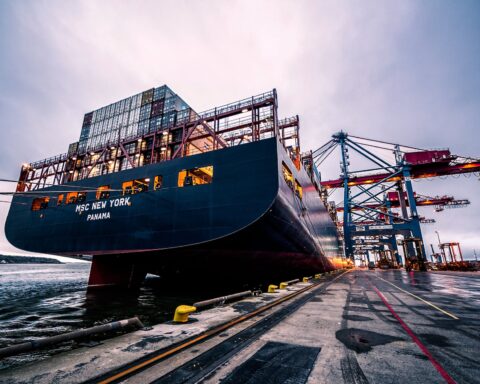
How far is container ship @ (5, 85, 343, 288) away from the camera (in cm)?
1303

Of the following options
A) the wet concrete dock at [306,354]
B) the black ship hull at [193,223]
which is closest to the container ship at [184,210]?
the black ship hull at [193,223]

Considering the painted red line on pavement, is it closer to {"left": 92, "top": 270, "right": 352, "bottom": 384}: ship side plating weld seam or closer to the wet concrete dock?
the wet concrete dock

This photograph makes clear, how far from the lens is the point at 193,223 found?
43.7 ft

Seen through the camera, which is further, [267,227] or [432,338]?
[267,227]

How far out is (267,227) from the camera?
44.8 feet

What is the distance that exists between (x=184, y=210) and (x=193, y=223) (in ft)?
3.49

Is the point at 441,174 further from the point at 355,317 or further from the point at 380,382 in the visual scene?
the point at 380,382

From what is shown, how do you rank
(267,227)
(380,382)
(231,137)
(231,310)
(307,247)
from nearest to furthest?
(380,382)
(231,310)
(267,227)
(231,137)
(307,247)

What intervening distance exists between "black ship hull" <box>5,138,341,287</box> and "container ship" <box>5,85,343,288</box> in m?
0.06

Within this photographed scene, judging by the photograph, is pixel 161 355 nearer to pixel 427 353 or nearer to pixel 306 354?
pixel 306 354

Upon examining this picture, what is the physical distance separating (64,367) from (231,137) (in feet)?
60.2

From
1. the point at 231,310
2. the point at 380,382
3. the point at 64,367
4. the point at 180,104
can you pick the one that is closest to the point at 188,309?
the point at 231,310

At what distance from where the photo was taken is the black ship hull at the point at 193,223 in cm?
1284

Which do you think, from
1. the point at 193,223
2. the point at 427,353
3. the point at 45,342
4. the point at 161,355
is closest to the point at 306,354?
the point at 427,353
